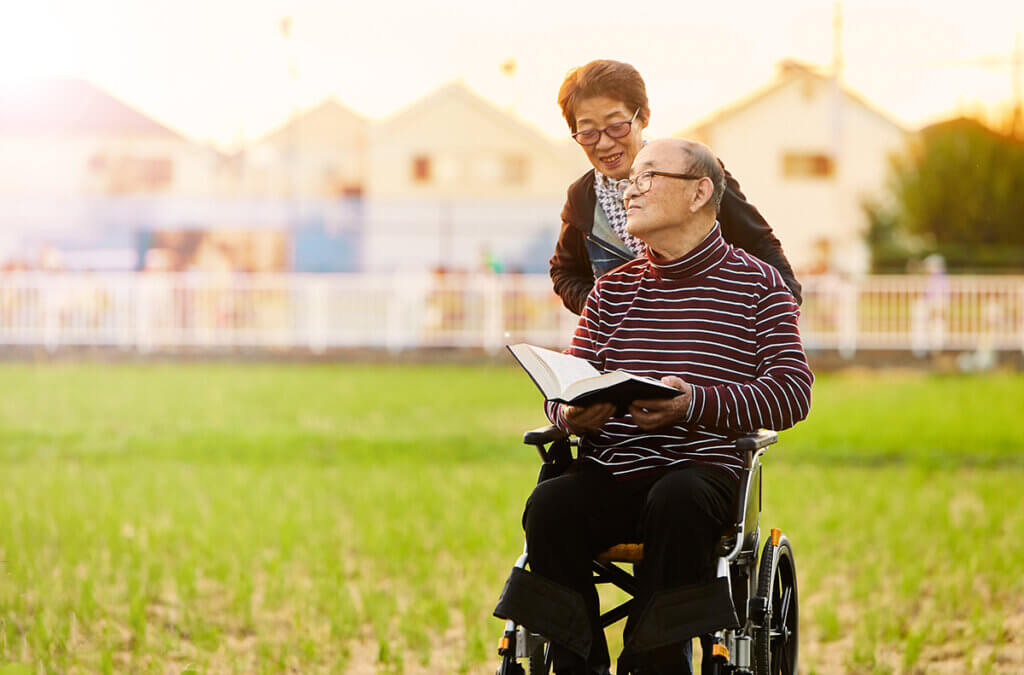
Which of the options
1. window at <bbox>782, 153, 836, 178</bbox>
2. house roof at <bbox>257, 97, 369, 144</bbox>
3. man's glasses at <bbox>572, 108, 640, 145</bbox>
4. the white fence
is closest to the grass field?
man's glasses at <bbox>572, 108, 640, 145</bbox>

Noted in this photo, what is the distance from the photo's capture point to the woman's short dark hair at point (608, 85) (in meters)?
3.43

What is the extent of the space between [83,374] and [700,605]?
1769 centimetres

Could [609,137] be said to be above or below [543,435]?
above

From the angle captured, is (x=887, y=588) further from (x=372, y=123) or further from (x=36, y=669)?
(x=372, y=123)

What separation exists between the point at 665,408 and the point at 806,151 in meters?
42.8

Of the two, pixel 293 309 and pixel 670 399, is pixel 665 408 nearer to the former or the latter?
pixel 670 399

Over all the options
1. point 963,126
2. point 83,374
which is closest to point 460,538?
point 83,374

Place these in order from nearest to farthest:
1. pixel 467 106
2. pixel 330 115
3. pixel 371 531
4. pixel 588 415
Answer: pixel 588 415, pixel 371 531, pixel 467 106, pixel 330 115

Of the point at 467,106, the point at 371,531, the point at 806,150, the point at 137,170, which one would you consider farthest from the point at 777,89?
the point at 371,531

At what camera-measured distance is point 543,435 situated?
3271 mm

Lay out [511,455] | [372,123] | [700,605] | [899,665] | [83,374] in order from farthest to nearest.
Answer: [372,123] → [83,374] → [511,455] → [899,665] → [700,605]

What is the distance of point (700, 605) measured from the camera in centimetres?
286

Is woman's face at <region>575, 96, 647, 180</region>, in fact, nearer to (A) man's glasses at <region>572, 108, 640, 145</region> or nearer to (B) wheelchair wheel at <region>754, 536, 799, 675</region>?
(A) man's glasses at <region>572, 108, 640, 145</region>

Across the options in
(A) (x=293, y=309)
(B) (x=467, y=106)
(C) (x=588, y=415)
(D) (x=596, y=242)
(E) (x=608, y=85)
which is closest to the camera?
(C) (x=588, y=415)
